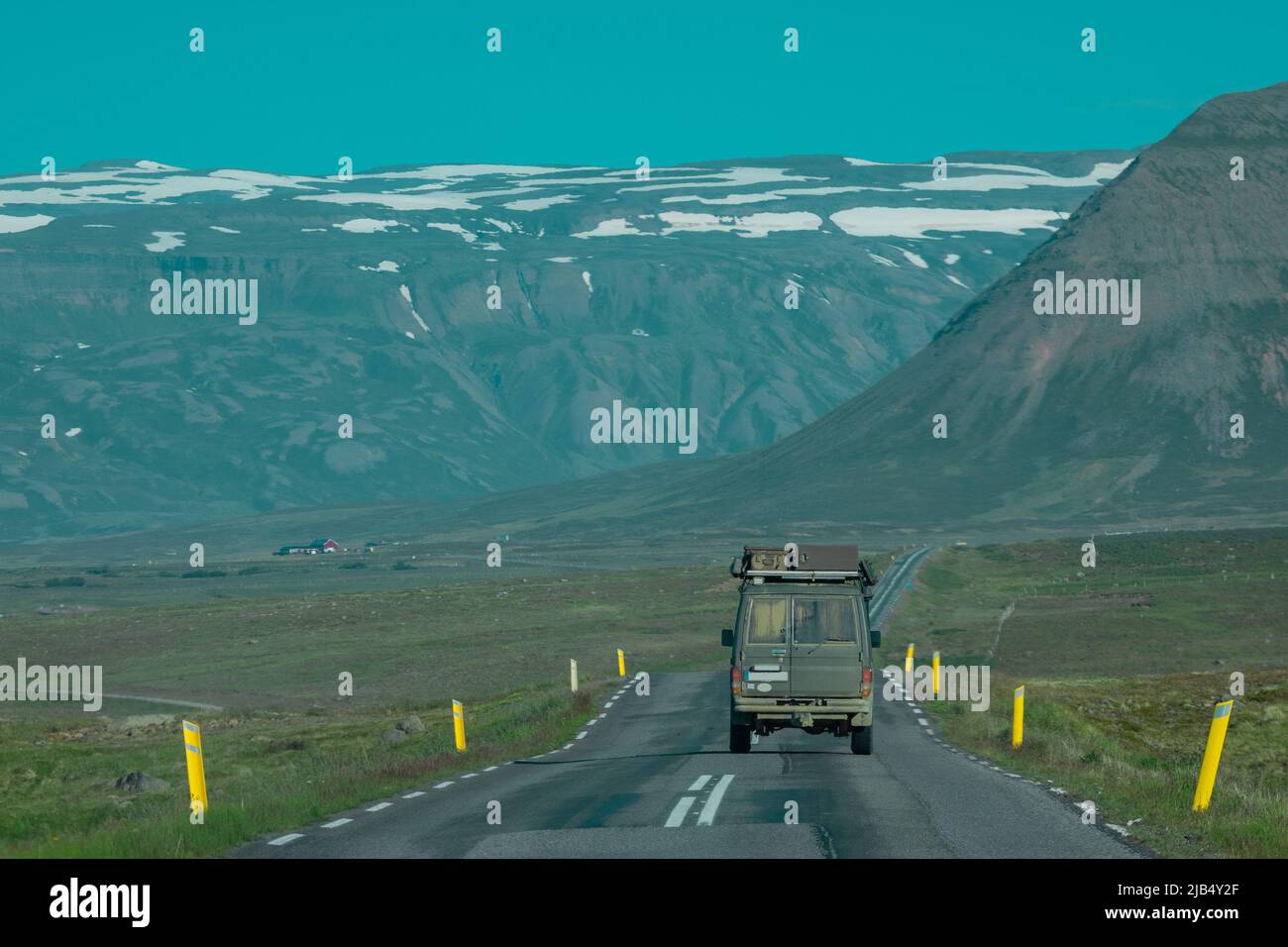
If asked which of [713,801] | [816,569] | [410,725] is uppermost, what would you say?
[816,569]

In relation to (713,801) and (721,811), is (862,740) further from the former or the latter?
(721,811)

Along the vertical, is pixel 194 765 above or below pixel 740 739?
above

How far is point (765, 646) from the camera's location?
94.1ft

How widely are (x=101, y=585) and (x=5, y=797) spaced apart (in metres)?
146

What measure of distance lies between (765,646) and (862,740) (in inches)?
95.4

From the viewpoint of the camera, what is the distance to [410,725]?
45469 millimetres

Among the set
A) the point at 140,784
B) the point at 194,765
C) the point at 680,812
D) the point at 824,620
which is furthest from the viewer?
the point at 140,784

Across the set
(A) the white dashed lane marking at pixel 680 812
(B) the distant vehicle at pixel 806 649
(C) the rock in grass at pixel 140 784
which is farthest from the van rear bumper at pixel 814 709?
(C) the rock in grass at pixel 140 784

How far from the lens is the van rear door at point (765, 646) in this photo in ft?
93.9

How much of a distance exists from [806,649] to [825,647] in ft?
1.04

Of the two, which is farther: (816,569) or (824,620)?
(816,569)

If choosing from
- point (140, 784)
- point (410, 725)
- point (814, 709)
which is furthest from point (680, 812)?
point (410, 725)

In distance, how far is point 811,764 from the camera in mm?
26938

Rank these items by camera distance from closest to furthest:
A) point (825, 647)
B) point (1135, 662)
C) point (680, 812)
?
1. point (680, 812)
2. point (825, 647)
3. point (1135, 662)
